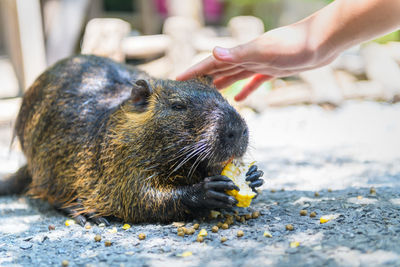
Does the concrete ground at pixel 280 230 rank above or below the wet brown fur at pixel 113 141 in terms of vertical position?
below

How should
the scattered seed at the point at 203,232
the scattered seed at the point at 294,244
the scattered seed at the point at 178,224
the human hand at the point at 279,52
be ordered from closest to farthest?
the scattered seed at the point at 294,244 → the scattered seed at the point at 203,232 → the scattered seed at the point at 178,224 → the human hand at the point at 279,52

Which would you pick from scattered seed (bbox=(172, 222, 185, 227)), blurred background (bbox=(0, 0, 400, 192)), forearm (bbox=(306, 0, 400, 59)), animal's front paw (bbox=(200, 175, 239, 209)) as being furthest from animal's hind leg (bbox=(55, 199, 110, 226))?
forearm (bbox=(306, 0, 400, 59))

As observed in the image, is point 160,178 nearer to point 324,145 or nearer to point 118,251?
point 118,251

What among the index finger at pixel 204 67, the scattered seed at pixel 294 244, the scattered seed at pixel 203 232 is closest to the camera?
the scattered seed at pixel 294 244

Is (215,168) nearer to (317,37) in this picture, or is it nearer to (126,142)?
(126,142)

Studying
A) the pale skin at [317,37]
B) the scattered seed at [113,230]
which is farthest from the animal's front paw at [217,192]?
the pale skin at [317,37]

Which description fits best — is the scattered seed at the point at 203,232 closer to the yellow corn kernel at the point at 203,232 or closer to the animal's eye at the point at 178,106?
the yellow corn kernel at the point at 203,232

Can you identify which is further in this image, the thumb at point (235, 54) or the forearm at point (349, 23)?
the thumb at point (235, 54)

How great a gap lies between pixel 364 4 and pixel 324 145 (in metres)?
3.74

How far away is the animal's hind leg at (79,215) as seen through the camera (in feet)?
11.9

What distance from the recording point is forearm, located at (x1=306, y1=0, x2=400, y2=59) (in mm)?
3084

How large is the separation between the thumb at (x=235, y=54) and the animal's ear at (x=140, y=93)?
1.97ft

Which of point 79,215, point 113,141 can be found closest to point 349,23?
point 113,141

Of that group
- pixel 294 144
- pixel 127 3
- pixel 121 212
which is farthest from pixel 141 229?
pixel 127 3
